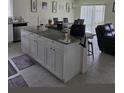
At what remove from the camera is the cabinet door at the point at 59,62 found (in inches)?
108

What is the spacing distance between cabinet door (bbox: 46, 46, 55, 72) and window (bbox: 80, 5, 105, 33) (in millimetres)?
5405

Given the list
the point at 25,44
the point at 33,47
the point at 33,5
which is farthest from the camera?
the point at 33,5

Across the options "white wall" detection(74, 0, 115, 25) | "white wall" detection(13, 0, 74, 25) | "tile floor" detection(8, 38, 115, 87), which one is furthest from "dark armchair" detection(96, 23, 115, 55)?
"white wall" detection(13, 0, 74, 25)

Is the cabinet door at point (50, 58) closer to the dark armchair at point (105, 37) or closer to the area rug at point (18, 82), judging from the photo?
the area rug at point (18, 82)

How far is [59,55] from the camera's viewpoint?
278 centimetres

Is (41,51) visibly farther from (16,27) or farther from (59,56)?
(16,27)

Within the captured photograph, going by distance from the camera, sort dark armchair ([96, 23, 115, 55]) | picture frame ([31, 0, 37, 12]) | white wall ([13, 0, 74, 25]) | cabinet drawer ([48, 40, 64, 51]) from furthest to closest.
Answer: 1. picture frame ([31, 0, 37, 12])
2. white wall ([13, 0, 74, 25])
3. dark armchair ([96, 23, 115, 55])
4. cabinet drawer ([48, 40, 64, 51])

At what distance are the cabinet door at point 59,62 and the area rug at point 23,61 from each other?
101 centimetres

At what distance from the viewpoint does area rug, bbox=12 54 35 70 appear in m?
3.65

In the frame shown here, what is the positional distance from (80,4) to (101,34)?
4415 millimetres

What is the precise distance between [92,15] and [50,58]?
5.85 metres

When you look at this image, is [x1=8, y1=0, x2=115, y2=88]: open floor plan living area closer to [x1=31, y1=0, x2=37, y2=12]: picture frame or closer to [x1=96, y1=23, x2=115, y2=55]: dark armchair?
[x1=96, y1=23, x2=115, y2=55]: dark armchair

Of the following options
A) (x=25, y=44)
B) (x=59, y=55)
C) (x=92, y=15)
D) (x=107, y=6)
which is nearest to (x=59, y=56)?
(x=59, y=55)
